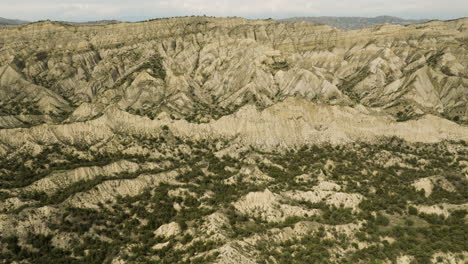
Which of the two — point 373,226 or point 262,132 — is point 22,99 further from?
point 373,226

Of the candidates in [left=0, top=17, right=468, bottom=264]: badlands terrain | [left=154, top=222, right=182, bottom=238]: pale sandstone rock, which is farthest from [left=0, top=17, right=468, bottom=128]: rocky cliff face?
[left=154, top=222, right=182, bottom=238]: pale sandstone rock

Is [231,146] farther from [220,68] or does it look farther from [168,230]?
[220,68]

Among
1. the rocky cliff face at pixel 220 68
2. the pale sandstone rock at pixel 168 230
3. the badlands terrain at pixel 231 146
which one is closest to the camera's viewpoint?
the badlands terrain at pixel 231 146

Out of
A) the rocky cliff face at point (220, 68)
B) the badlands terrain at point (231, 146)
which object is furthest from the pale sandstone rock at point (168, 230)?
the rocky cliff face at point (220, 68)

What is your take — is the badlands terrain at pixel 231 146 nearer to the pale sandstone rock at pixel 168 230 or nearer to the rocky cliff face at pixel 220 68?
the pale sandstone rock at pixel 168 230

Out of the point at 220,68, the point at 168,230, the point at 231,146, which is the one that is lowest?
the point at 168,230

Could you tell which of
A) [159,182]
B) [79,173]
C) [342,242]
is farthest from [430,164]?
Result: [79,173]

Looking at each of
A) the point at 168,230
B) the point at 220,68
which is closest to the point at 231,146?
the point at 168,230

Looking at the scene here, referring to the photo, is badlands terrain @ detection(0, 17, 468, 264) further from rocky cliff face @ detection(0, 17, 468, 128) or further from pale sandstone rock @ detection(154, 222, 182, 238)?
rocky cliff face @ detection(0, 17, 468, 128)
